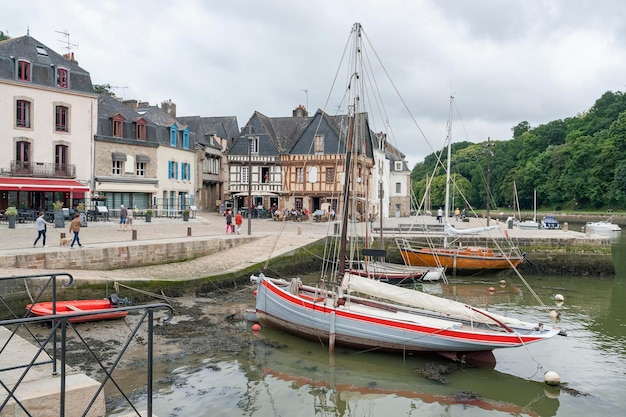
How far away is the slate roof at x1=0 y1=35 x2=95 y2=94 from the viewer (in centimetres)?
2733

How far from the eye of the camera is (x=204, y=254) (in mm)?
21562

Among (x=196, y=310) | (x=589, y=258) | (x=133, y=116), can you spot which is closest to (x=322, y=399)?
(x=196, y=310)

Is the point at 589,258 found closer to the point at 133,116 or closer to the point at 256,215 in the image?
the point at 256,215

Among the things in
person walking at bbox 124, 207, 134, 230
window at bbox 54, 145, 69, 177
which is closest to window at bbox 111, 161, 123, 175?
window at bbox 54, 145, 69, 177

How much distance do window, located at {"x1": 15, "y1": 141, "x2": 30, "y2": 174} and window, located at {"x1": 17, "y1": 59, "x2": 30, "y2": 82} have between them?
3.35 m

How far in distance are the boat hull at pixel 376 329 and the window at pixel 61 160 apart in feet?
66.9

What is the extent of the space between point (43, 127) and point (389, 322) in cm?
2453

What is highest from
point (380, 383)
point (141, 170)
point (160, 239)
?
point (141, 170)

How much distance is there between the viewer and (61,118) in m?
29.5

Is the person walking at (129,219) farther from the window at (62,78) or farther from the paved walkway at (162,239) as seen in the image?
the window at (62,78)

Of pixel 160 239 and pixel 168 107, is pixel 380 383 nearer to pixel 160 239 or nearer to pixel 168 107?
pixel 160 239

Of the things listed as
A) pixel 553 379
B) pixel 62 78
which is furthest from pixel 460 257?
pixel 62 78

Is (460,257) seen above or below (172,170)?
below

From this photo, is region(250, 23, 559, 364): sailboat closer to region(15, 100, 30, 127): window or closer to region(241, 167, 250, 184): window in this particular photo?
region(15, 100, 30, 127): window
